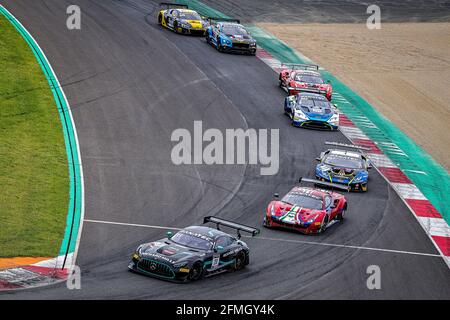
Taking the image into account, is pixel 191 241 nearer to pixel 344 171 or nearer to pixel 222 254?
pixel 222 254

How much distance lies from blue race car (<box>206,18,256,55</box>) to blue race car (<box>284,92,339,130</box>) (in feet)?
29.4

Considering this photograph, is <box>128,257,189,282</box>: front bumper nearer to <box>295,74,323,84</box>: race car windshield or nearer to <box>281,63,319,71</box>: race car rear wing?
<box>295,74,323,84</box>: race car windshield

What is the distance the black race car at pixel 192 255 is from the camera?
913 inches

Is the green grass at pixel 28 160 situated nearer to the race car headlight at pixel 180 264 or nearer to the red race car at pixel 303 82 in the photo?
the race car headlight at pixel 180 264

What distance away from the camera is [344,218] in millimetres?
30234

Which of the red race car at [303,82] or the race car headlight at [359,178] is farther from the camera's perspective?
the red race car at [303,82]

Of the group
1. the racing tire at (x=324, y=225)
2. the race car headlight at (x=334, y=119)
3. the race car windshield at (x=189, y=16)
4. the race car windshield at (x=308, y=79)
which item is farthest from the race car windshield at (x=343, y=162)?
the race car windshield at (x=189, y=16)

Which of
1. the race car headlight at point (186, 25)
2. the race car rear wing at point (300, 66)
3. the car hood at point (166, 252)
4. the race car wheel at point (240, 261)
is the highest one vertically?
the race car headlight at point (186, 25)

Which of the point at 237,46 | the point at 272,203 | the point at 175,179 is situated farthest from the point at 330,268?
the point at 237,46

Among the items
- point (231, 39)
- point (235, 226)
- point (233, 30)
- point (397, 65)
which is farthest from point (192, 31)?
point (235, 226)

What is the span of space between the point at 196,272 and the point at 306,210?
595 cm

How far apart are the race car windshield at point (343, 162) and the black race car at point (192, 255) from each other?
28.4 ft

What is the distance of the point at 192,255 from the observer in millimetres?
23594
